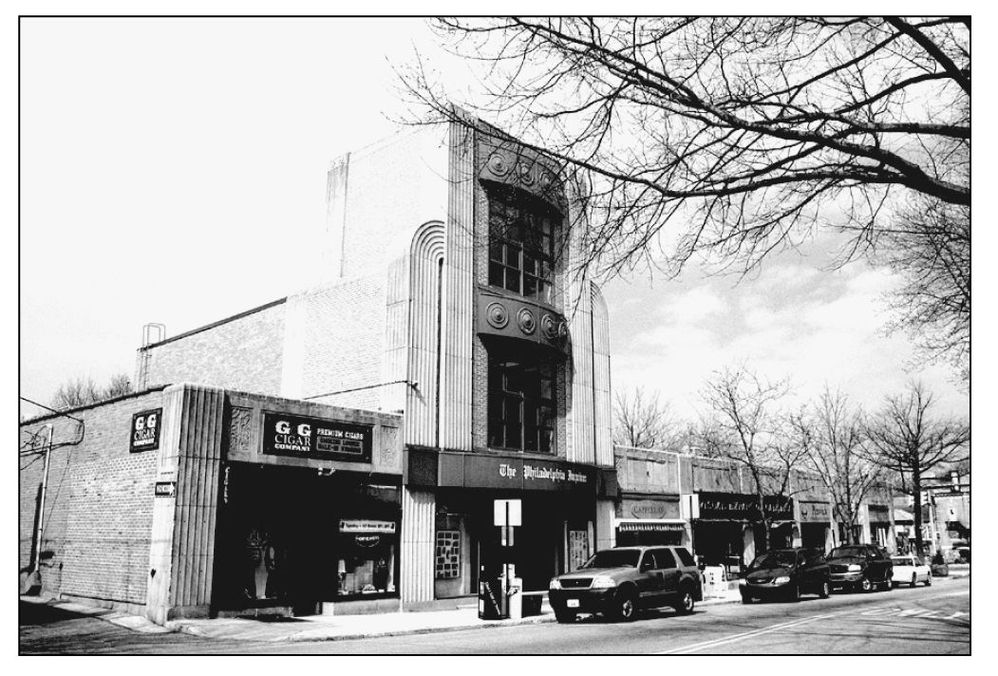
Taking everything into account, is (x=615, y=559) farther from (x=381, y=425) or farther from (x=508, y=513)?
(x=381, y=425)

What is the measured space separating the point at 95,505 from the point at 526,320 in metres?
11.5

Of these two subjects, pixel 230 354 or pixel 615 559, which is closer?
pixel 615 559

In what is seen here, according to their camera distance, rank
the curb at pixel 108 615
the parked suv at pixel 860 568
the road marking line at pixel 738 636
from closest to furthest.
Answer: the road marking line at pixel 738 636, the curb at pixel 108 615, the parked suv at pixel 860 568

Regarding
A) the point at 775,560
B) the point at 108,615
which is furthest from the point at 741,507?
the point at 108,615

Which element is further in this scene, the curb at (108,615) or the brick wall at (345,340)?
the brick wall at (345,340)

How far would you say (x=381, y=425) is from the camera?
20.5 metres

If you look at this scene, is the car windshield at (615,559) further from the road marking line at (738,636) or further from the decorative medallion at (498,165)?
the decorative medallion at (498,165)

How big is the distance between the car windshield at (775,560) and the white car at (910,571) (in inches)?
293

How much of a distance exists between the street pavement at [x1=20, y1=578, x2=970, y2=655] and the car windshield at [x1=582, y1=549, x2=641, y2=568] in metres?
1.25

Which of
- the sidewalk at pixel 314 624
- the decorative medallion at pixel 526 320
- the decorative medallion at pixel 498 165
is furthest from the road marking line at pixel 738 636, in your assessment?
the decorative medallion at pixel 498 165

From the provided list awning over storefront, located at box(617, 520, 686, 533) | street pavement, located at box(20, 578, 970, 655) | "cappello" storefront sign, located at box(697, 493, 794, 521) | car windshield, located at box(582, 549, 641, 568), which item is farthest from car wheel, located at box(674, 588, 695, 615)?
"cappello" storefront sign, located at box(697, 493, 794, 521)

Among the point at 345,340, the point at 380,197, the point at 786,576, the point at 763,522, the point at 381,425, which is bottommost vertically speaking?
the point at 786,576

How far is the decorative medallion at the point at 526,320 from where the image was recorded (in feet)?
77.8

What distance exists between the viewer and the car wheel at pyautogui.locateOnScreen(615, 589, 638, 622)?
16.9 m
